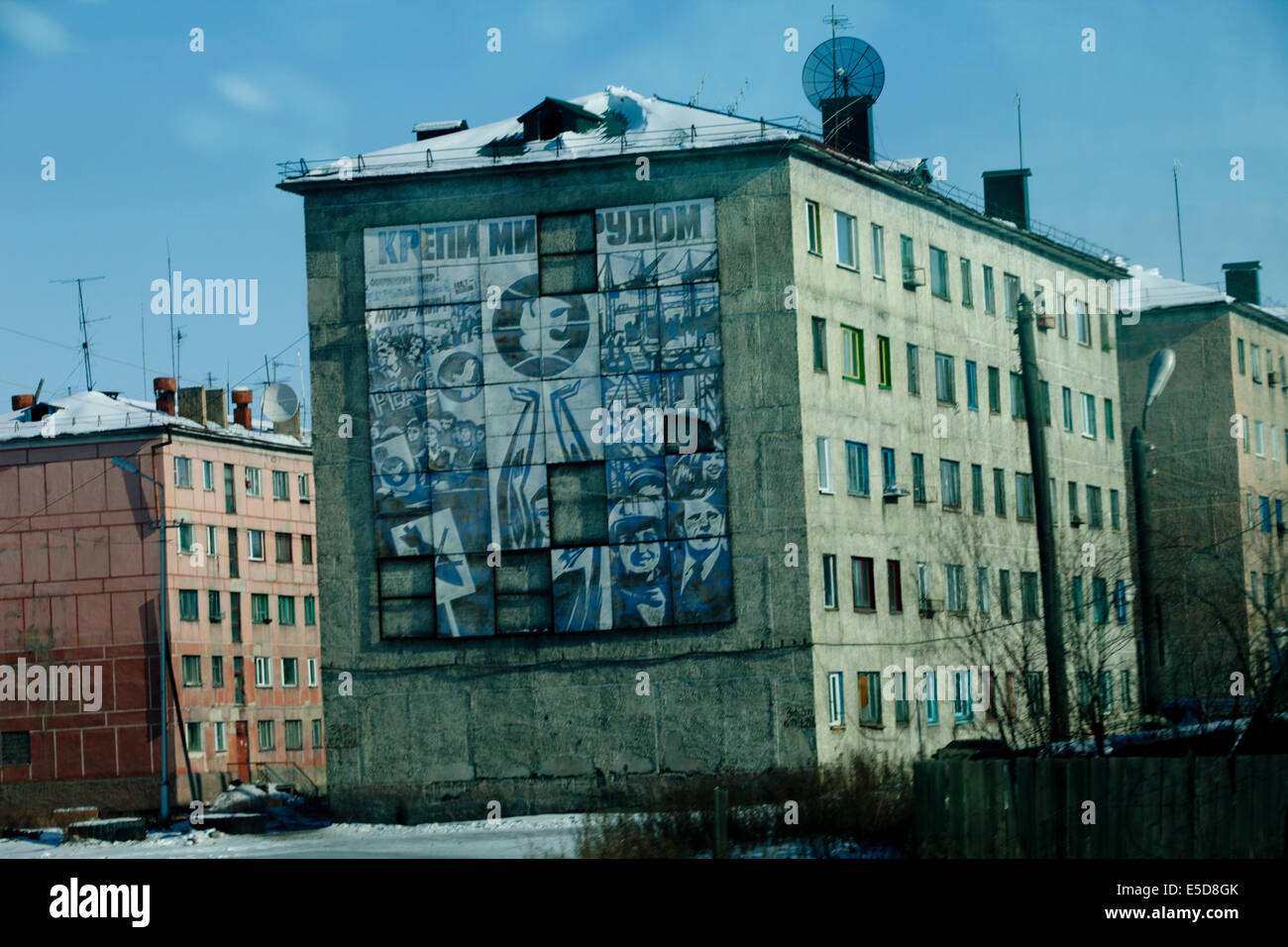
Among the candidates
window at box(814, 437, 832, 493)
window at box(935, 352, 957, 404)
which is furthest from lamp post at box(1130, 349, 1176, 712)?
window at box(935, 352, 957, 404)

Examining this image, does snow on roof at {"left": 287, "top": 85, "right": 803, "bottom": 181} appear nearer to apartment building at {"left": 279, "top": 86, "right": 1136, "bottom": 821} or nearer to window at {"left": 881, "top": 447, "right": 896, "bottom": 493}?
apartment building at {"left": 279, "top": 86, "right": 1136, "bottom": 821}

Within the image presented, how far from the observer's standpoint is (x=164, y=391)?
7700cm

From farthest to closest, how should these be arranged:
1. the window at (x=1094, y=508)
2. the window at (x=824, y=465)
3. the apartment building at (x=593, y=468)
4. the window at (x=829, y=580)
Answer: the window at (x=1094, y=508), the window at (x=824, y=465), the window at (x=829, y=580), the apartment building at (x=593, y=468)

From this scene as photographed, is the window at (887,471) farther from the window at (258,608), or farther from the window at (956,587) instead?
the window at (258,608)

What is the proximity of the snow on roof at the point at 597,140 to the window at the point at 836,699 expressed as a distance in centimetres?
1358

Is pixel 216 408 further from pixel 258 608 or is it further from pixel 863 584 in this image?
pixel 863 584

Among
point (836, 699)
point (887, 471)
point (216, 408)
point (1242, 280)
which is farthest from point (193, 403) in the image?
point (1242, 280)

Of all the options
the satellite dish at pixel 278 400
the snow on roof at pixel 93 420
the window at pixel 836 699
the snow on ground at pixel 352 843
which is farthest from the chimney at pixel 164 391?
the window at pixel 836 699

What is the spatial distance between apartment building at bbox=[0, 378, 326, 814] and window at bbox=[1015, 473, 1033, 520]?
29.5m

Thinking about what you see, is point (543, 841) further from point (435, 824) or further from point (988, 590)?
point (988, 590)

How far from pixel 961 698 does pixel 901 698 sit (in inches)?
126

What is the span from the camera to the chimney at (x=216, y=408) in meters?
76.2

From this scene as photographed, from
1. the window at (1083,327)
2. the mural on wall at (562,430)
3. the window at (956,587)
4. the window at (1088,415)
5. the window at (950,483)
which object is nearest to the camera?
the mural on wall at (562,430)
